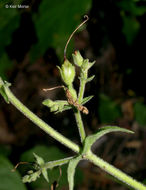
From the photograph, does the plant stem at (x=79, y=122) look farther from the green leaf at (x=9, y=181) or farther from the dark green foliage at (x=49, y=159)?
the dark green foliage at (x=49, y=159)

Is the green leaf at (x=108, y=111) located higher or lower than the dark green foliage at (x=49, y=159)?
lower

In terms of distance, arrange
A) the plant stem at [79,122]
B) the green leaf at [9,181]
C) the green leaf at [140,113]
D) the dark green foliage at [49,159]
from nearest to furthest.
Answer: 1. the plant stem at [79,122]
2. the green leaf at [9,181]
3. the dark green foliage at [49,159]
4. the green leaf at [140,113]

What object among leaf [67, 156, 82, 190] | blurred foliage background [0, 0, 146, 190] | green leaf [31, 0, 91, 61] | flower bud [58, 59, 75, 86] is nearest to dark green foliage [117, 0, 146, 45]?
blurred foliage background [0, 0, 146, 190]

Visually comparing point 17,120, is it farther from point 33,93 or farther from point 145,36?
point 145,36

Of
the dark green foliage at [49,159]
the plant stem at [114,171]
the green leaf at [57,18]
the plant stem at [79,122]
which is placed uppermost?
the green leaf at [57,18]

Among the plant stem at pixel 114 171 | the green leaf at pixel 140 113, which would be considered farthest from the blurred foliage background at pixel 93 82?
the plant stem at pixel 114 171

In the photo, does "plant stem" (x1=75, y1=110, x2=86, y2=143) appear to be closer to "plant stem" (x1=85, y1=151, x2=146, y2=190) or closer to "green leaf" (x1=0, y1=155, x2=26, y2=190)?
"plant stem" (x1=85, y1=151, x2=146, y2=190)

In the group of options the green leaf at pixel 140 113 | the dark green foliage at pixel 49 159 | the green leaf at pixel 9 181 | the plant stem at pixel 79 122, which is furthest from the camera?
the green leaf at pixel 140 113
